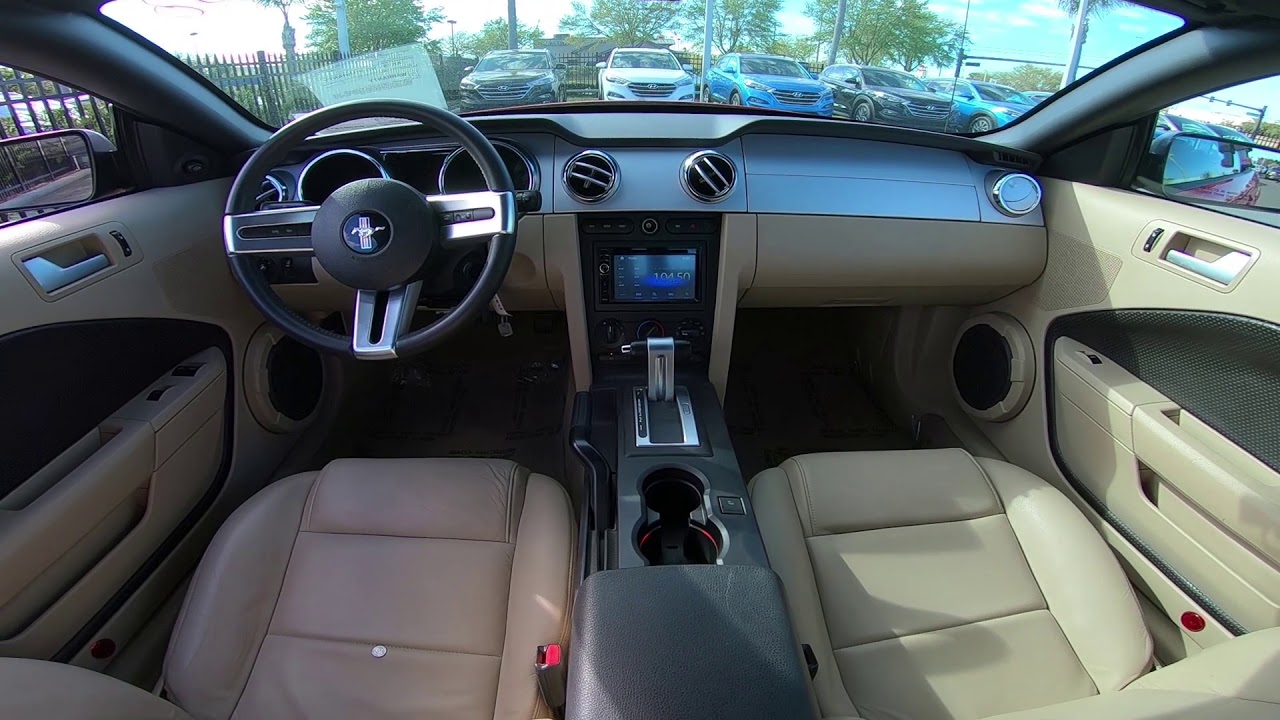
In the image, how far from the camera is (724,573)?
109 centimetres

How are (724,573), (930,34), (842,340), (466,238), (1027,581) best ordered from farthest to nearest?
(842,340), (930,34), (466,238), (1027,581), (724,573)

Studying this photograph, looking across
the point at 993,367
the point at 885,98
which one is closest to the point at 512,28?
the point at 885,98

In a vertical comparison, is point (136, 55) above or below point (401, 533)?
above

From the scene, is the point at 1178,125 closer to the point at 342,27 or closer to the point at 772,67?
the point at 772,67

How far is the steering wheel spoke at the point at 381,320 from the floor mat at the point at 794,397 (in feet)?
4.62

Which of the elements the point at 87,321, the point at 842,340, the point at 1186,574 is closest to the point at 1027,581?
the point at 1186,574

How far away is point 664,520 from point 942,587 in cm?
60

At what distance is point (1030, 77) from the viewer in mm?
1838

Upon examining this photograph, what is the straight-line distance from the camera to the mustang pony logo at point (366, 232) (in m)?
1.38

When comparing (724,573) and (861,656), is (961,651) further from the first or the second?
(724,573)

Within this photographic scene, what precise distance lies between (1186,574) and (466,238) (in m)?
1.78

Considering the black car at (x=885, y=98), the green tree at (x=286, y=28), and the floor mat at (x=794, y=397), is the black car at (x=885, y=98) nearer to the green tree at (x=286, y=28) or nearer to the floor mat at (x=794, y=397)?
the floor mat at (x=794, y=397)

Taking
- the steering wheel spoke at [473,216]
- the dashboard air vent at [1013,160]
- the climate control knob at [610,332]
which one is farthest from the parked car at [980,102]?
the steering wheel spoke at [473,216]

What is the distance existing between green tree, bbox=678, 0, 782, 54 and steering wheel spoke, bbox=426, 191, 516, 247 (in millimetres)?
723
